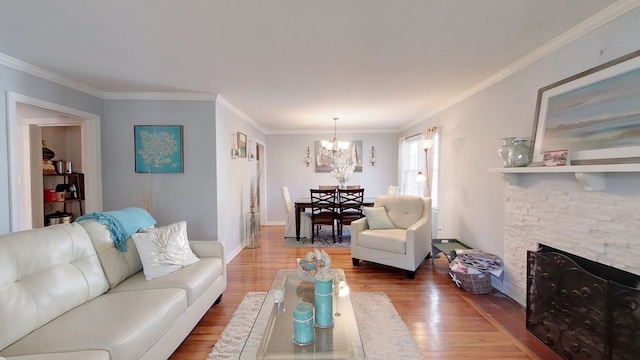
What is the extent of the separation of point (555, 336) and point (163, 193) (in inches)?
165

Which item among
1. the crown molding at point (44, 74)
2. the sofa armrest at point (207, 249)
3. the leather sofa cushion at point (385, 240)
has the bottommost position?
the leather sofa cushion at point (385, 240)

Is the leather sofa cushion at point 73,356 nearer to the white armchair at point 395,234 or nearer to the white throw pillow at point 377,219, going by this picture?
the white armchair at point 395,234

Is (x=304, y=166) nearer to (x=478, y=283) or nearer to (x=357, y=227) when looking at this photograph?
(x=357, y=227)

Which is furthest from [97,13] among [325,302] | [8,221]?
[325,302]

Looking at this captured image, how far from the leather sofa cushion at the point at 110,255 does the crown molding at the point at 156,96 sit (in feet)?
6.35

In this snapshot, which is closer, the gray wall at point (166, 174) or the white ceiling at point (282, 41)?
the white ceiling at point (282, 41)

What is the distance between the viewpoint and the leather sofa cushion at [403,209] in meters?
3.73

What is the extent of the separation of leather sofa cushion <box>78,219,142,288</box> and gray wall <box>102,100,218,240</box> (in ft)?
4.34

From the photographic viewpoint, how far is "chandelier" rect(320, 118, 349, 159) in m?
5.14

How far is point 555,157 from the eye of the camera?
2.03 meters

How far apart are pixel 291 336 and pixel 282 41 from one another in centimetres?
207

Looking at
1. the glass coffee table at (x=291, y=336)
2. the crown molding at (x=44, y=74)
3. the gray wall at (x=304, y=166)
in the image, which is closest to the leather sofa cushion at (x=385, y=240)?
the glass coffee table at (x=291, y=336)

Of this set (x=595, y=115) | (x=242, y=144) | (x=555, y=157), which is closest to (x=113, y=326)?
(x=555, y=157)

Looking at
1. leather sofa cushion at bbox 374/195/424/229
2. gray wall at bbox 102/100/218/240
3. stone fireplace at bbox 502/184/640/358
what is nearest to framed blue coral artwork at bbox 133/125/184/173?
gray wall at bbox 102/100/218/240
